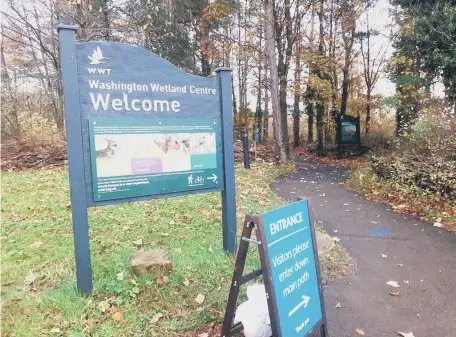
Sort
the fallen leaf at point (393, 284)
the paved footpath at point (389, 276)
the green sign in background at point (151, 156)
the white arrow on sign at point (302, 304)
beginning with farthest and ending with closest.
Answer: the fallen leaf at point (393, 284) < the green sign in background at point (151, 156) < the paved footpath at point (389, 276) < the white arrow on sign at point (302, 304)

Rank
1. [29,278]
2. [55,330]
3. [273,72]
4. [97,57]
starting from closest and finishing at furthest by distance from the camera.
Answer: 1. [55,330]
2. [97,57]
3. [29,278]
4. [273,72]

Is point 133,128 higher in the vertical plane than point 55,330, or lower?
higher

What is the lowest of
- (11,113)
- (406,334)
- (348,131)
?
(406,334)

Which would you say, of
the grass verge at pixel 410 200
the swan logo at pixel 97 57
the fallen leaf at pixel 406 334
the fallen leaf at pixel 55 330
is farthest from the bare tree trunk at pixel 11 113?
the fallen leaf at pixel 406 334

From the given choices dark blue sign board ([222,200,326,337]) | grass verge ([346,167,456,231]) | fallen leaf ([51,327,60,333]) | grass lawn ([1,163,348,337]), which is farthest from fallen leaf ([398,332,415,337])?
grass verge ([346,167,456,231])

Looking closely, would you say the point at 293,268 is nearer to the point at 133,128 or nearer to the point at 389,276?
the point at 133,128

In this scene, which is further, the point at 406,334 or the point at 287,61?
the point at 287,61

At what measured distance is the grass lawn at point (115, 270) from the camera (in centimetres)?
267

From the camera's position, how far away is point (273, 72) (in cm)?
1188

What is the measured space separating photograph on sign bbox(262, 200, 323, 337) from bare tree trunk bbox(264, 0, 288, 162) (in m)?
9.97

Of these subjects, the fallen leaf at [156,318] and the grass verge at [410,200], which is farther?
the grass verge at [410,200]

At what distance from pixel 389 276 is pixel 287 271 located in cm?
215

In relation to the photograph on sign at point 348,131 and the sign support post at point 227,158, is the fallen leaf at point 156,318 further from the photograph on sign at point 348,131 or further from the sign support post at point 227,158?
the photograph on sign at point 348,131

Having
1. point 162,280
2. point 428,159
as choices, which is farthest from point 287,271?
point 428,159
